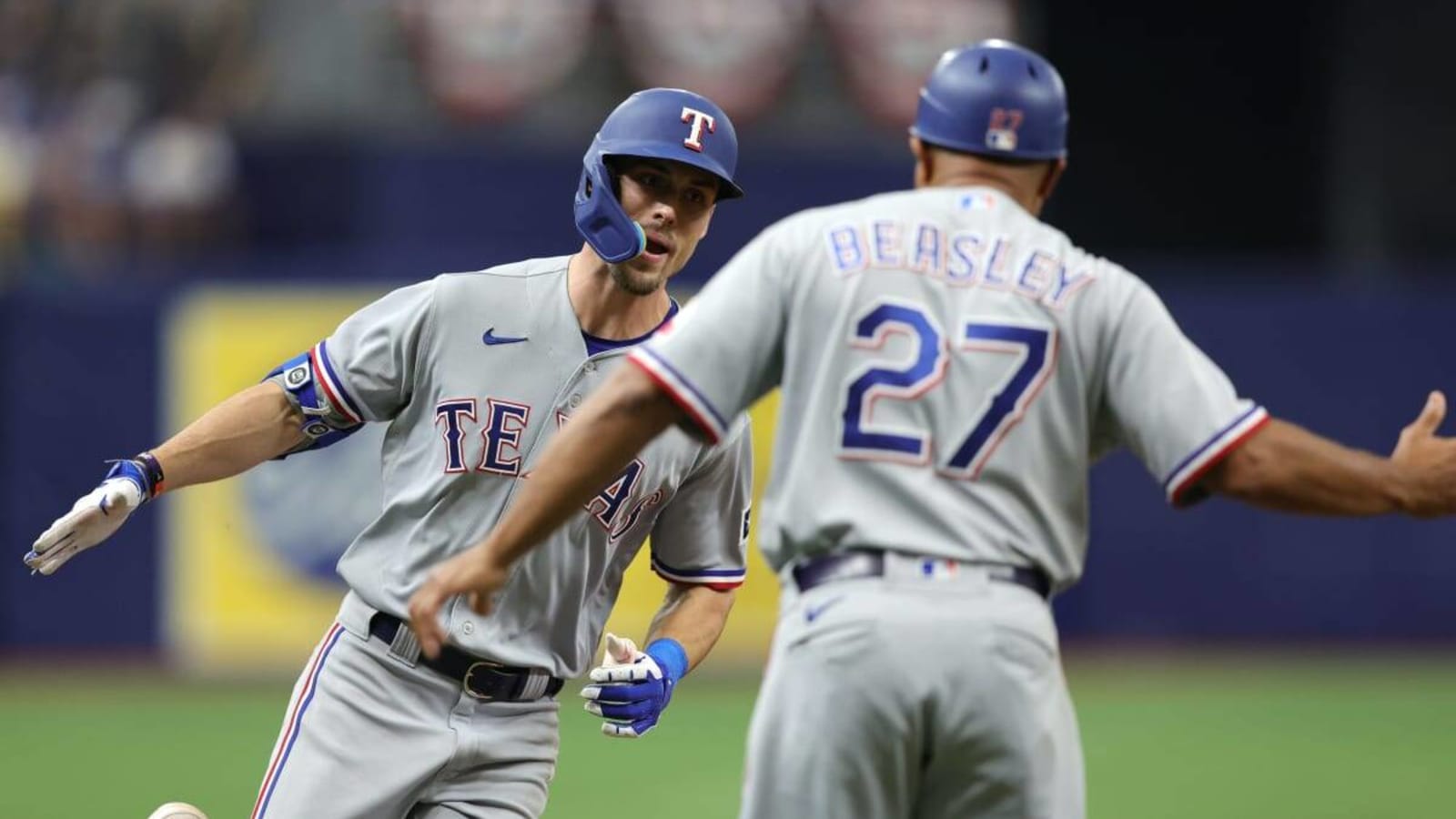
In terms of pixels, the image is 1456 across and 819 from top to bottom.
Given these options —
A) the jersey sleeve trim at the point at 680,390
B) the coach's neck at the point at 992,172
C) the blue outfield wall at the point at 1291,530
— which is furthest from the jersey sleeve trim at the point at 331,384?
the blue outfield wall at the point at 1291,530

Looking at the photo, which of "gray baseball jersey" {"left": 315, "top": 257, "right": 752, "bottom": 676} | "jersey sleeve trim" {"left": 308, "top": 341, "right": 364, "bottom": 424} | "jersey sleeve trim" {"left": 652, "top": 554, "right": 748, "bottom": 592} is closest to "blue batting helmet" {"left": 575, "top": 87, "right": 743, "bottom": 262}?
"gray baseball jersey" {"left": 315, "top": 257, "right": 752, "bottom": 676}

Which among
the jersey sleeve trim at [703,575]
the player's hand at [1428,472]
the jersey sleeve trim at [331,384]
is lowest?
the jersey sleeve trim at [703,575]

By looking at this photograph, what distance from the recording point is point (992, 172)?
400 cm

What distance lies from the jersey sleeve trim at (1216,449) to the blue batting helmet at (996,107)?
65 cm

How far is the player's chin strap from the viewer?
4.84m

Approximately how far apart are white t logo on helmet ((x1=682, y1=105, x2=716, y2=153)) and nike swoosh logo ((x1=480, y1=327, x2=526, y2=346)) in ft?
2.01

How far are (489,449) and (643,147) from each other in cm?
81

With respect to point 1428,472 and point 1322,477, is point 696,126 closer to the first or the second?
point 1322,477

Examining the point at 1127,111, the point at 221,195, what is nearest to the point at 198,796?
the point at 221,195

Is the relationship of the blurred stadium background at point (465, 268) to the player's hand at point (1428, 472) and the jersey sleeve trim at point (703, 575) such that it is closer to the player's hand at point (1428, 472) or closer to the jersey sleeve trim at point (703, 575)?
the jersey sleeve trim at point (703, 575)

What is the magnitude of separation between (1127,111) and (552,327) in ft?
51.7

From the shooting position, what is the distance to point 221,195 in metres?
15.3

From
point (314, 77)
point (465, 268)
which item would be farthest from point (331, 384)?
point (314, 77)

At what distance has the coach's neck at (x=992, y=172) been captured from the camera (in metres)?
4.00
